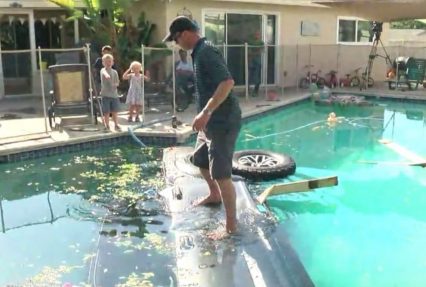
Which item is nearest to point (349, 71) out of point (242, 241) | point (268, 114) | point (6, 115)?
point (268, 114)

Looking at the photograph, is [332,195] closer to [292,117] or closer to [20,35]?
[292,117]

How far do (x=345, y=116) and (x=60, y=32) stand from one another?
26.1 ft

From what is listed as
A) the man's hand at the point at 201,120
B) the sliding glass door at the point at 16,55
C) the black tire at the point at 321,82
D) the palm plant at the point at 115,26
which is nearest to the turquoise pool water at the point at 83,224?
the man's hand at the point at 201,120

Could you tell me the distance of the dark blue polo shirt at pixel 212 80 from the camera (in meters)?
3.82

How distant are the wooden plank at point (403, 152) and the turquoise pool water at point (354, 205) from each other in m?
0.12

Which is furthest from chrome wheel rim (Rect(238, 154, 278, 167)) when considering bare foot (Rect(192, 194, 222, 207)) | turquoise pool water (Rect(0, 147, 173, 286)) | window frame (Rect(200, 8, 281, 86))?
window frame (Rect(200, 8, 281, 86))

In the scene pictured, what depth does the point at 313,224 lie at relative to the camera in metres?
5.54

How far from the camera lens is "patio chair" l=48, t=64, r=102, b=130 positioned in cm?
913

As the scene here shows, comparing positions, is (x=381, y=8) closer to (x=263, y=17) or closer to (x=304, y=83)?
(x=304, y=83)

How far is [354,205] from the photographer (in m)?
6.15

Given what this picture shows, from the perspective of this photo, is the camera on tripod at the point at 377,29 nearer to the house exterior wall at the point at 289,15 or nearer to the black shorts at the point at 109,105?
the house exterior wall at the point at 289,15

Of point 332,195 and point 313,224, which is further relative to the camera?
point 332,195

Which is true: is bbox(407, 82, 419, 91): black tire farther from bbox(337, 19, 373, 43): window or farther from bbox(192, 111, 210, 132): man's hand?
bbox(192, 111, 210, 132): man's hand

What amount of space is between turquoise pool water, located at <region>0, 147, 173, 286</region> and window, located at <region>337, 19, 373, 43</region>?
11392 millimetres
